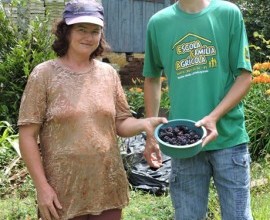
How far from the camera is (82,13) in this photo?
2.68 metres

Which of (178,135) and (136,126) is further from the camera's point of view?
(136,126)

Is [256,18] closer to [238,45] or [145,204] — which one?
[145,204]

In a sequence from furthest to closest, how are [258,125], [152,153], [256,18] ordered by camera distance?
[256,18] → [258,125] → [152,153]

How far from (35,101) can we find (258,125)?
13.5ft

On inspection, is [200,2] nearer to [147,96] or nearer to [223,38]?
[223,38]

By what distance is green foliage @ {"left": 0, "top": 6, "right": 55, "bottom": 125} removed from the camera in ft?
21.9

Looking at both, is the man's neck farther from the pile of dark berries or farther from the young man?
the pile of dark berries

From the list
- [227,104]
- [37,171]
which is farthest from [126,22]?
[37,171]

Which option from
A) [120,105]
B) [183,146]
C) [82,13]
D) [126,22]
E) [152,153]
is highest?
[82,13]

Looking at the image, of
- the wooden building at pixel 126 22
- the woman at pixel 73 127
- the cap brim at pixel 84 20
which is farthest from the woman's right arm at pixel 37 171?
the wooden building at pixel 126 22

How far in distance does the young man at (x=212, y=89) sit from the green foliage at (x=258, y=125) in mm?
3400

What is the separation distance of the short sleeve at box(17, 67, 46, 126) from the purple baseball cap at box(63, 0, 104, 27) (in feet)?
1.04

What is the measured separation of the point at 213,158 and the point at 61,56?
0.93 meters

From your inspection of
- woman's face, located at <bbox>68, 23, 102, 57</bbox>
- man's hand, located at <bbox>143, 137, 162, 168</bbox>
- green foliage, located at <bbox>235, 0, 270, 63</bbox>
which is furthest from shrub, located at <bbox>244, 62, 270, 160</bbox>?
green foliage, located at <bbox>235, 0, 270, 63</bbox>
